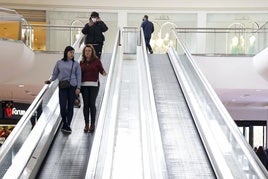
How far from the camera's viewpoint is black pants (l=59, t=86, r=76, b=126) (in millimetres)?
8414

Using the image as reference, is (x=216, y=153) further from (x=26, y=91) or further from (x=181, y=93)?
(x=26, y=91)

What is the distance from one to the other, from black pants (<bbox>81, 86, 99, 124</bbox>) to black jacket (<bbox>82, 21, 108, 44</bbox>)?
13.9 feet

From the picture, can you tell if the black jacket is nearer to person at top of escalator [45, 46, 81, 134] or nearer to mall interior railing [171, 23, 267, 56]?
person at top of escalator [45, 46, 81, 134]

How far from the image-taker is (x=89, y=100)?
8.59 meters

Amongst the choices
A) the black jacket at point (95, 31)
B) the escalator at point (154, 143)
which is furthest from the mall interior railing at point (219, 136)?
the black jacket at point (95, 31)

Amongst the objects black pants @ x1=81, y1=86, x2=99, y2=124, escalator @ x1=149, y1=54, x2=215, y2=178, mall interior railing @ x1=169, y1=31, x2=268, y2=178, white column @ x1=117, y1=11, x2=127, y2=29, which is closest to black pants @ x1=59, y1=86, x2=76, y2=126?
black pants @ x1=81, y1=86, x2=99, y2=124

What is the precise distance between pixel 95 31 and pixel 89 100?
4.45 metres

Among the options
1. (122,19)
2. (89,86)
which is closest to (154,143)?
(89,86)

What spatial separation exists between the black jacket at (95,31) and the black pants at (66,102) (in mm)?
Result: 4403

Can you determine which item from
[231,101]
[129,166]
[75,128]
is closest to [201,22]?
[231,101]

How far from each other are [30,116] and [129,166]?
1606 millimetres

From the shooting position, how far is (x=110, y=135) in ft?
25.0

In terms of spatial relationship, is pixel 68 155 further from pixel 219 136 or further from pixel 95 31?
pixel 95 31

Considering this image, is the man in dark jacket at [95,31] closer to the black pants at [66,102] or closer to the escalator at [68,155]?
the escalator at [68,155]
